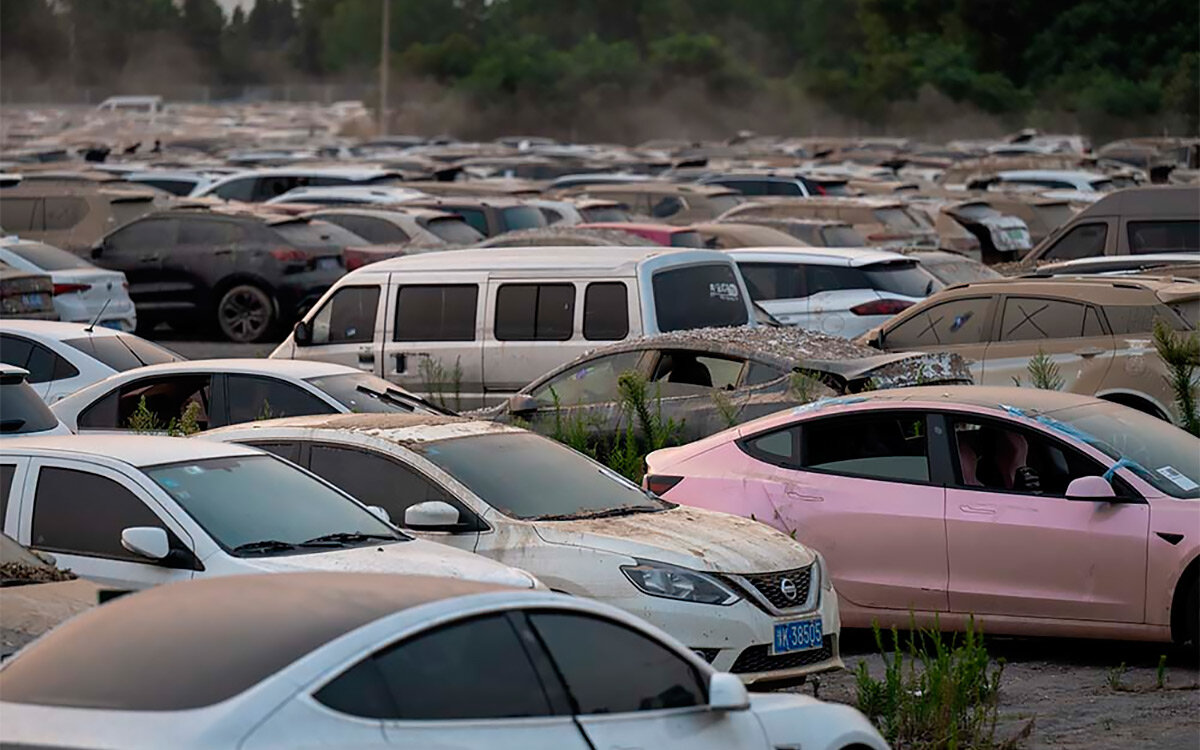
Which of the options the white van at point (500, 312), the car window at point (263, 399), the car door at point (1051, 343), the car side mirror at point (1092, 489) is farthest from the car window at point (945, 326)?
the car side mirror at point (1092, 489)

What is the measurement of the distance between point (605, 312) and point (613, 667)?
35.4 feet

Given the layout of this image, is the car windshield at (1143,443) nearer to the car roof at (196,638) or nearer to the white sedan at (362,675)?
the white sedan at (362,675)

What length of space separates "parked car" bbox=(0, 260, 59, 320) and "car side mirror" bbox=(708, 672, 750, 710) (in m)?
15.7

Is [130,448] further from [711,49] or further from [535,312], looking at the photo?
[711,49]

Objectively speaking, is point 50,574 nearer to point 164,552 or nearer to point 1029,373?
point 164,552

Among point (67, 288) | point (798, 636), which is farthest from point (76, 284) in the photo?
point (798, 636)

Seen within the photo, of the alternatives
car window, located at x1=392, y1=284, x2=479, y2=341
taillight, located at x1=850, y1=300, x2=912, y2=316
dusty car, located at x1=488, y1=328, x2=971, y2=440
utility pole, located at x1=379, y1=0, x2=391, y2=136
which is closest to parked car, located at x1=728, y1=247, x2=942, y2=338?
taillight, located at x1=850, y1=300, x2=912, y2=316

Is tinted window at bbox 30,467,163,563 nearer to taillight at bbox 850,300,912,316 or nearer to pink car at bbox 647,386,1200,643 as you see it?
pink car at bbox 647,386,1200,643

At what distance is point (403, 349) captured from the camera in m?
16.8

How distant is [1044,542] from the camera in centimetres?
1048

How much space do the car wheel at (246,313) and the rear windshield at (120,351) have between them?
316 inches

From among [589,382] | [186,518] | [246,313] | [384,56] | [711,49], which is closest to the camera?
[186,518]

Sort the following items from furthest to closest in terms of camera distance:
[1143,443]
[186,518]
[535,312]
→ [535,312], [1143,443], [186,518]

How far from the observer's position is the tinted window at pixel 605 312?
16312 mm
